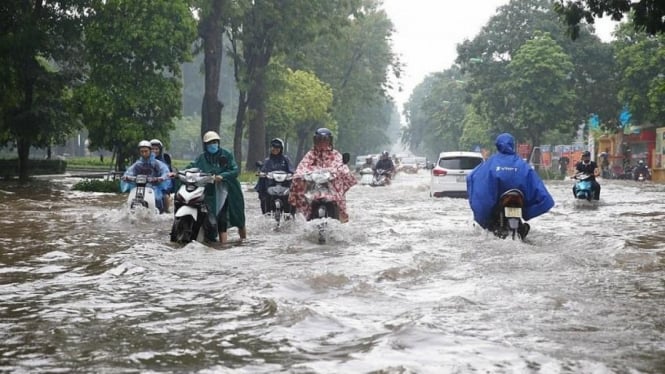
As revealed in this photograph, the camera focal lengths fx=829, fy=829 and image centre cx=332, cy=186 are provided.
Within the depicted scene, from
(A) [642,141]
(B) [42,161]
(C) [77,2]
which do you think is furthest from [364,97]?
(C) [77,2]

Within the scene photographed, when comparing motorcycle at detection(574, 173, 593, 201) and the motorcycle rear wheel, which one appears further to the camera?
motorcycle at detection(574, 173, 593, 201)

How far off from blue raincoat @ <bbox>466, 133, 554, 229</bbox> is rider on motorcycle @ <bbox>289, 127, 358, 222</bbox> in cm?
186

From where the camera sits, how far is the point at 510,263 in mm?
8953

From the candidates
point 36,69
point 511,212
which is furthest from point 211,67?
point 511,212

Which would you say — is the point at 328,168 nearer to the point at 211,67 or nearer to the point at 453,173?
the point at 453,173

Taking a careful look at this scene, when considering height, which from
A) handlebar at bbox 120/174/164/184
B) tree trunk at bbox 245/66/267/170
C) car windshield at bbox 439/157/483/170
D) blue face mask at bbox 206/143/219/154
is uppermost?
tree trunk at bbox 245/66/267/170

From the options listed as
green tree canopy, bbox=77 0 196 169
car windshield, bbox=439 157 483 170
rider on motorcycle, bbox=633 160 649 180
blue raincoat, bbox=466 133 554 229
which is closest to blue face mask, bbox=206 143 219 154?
blue raincoat, bbox=466 133 554 229

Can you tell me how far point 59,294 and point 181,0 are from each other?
2102 cm

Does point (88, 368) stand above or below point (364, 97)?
below

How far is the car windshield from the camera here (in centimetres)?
2534

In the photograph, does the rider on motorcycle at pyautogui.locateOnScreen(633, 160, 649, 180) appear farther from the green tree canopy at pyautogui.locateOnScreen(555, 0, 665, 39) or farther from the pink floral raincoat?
the pink floral raincoat

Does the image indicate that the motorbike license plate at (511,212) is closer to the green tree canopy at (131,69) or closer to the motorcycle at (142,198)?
the motorcycle at (142,198)

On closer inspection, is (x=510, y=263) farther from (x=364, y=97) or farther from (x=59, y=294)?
(x=364, y=97)

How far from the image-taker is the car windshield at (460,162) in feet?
83.1
